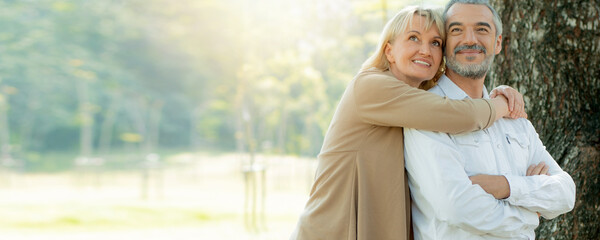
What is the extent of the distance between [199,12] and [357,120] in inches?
940

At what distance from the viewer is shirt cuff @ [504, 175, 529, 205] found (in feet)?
5.96

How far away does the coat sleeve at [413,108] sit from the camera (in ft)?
5.89

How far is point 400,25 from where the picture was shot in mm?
1959

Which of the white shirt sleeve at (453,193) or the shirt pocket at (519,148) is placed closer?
the white shirt sleeve at (453,193)

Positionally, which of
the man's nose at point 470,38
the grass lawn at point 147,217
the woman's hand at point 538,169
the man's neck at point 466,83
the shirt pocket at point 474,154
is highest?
the man's nose at point 470,38

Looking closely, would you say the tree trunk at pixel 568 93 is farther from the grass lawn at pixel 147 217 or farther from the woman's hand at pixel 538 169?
the grass lawn at pixel 147 217

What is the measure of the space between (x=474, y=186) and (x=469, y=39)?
0.47 m

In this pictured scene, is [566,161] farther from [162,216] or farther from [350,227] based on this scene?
[162,216]

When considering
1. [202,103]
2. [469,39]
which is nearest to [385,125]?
[469,39]

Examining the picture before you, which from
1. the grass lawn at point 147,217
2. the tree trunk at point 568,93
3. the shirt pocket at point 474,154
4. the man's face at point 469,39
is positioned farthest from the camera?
the grass lawn at point 147,217

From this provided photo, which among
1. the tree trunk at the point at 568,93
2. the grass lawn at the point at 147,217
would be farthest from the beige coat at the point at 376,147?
the grass lawn at the point at 147,217

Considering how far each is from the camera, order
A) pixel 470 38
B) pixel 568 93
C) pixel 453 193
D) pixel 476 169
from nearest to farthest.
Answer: pixel 453 193 < pixel 476 169 < pixel 470 38 < pixel 568 93

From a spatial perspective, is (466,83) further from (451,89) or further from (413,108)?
(413,108)

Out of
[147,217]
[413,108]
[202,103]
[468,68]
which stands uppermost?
[468,68]
